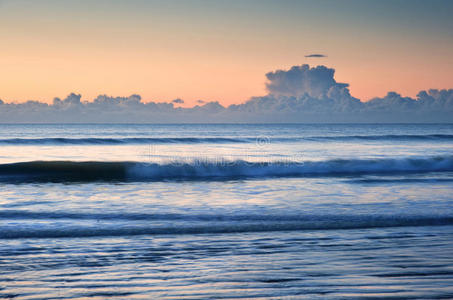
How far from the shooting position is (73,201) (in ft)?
38.1

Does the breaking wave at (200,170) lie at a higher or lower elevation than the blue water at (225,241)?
lower

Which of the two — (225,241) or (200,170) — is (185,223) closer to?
(225,241)

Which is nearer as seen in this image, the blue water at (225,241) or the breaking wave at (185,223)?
the blue water at (225,241)

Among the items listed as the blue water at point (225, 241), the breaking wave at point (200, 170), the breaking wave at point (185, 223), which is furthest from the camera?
the breaking wave at point (200, 170)

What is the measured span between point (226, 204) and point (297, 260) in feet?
17.8

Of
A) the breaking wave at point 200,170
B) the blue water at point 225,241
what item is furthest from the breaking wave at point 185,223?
the breaking wave at point 200,170

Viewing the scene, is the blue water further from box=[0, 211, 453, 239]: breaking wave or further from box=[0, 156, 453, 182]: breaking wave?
box=[0, 156, 453, 182]: breaking wave

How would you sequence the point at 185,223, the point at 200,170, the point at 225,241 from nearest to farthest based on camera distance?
1. the point at 225,241
2. the point at 185,223
3. the point at 200,170

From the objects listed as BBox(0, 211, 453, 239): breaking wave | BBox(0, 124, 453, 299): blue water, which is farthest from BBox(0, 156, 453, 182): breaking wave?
BBox(0, 211, 453, 239): breaking wave

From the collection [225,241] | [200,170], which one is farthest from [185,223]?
[200,170]

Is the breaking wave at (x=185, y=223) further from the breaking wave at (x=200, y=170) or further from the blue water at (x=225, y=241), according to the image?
the breaking wave at (x=200, y=170)

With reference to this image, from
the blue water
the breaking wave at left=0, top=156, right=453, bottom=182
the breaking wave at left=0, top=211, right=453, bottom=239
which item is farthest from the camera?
the breaking wave at left=0, top=156, right=453, bottom=182

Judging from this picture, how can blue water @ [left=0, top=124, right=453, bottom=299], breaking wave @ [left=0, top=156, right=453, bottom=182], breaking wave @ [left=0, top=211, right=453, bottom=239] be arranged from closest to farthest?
blue water @ [left=0, top=124, right=453, bottom=299] < breaking wave @ [left=0, top=211, right=453, bottom=239] < breaking wave @ [left=0, top=156, right=453, bottom=182]

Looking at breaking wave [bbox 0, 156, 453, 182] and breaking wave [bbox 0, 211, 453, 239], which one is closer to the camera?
breaking wave [bbox 0, 211, 453, 239]
